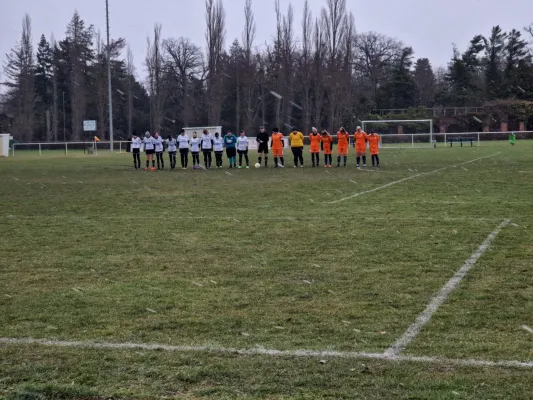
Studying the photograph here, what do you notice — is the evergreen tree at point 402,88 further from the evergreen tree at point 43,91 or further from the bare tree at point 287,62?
the evergreen tree at point 43,91

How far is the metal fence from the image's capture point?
60094mm

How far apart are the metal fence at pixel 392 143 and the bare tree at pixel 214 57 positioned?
42.9 feet

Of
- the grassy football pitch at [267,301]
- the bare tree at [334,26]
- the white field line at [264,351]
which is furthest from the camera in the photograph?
the bare tree at [334,26]

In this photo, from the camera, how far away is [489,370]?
5.06m

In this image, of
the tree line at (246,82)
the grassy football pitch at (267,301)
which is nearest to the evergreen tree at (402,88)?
the tree line at (246,82)

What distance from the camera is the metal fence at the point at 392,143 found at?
60094 mm

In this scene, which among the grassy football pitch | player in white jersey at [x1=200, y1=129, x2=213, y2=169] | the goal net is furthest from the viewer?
the goal net

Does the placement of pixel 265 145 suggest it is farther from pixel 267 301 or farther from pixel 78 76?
pixel 78 76

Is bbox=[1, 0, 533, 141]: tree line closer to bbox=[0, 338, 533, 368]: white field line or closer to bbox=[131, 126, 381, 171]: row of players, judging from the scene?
bbox=[131, 126, 381, 171]: row of players

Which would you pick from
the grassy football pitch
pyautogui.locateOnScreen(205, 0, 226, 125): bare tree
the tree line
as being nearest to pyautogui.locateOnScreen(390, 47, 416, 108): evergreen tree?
the tree line

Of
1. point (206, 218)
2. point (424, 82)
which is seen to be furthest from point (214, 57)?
point (206, 218)

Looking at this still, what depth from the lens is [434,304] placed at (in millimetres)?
6996

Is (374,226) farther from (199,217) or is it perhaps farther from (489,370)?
(489,370)

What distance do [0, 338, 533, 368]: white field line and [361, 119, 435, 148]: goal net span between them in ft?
179
